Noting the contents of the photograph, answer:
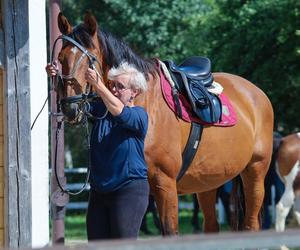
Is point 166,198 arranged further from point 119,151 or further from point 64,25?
point 64,25

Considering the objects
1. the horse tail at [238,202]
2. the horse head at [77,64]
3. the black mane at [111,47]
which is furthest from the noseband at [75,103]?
the horse tail at [238,202]

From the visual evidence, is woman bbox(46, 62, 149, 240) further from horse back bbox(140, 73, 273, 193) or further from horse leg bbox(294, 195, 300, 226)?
horse leg bbox(294, 195, 300, 226)

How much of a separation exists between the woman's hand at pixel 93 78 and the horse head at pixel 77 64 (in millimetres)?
260

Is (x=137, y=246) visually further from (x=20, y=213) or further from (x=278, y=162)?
(x=278, y=162)

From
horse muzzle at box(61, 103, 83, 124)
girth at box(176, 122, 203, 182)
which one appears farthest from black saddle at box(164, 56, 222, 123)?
horse muzzle at box(61, 103, 83, 124)

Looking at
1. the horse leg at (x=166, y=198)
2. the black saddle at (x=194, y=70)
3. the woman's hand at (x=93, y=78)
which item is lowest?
the horse leg at (x=166, y=198)

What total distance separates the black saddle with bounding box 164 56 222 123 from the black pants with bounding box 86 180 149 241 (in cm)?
143

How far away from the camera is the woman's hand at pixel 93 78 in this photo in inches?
215

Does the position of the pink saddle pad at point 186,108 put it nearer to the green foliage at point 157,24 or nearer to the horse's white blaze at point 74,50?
the horse's white blaze at point 74,50

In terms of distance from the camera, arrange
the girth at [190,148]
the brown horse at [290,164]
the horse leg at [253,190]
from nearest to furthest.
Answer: the girth at [190,148] → the horse leg at [253,190] → the brown horse at [290,164]

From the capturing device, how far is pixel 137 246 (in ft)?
10.1

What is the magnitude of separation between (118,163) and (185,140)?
1.48 m

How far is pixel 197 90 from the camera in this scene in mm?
7047

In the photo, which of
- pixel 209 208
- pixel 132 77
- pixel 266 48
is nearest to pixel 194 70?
pixel 209 208
